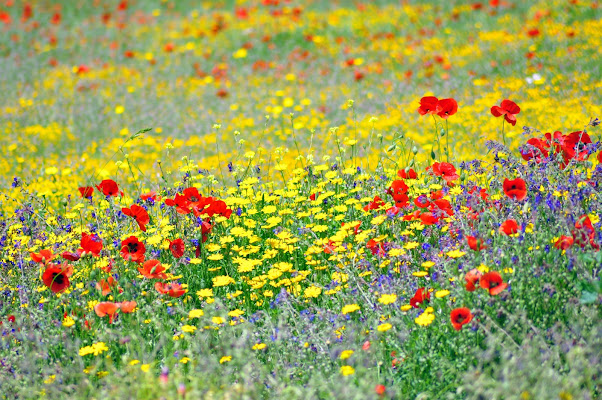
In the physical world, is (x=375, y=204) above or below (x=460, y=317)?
below

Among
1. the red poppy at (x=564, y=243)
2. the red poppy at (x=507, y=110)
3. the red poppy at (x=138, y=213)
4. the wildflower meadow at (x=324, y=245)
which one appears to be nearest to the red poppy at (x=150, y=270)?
the wildflower meadow at (x=324, y=245)

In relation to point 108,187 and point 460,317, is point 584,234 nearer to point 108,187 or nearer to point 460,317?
point 460,317

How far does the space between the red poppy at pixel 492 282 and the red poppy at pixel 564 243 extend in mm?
342

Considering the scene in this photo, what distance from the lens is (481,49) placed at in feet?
30.1

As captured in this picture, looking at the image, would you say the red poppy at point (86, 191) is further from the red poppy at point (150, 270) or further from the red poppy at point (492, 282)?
the red poppy at point (492, 282)

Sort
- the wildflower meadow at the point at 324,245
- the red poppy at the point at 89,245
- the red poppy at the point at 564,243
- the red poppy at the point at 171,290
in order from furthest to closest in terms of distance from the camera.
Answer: the red poppy at the point at 89,245
the red poppy at the point at 171,290
the red poppy at the point at 564,243
the wildflower meadow at the point at 324,245

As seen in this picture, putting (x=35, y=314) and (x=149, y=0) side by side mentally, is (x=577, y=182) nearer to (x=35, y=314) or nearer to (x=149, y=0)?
(x=35, y=314)

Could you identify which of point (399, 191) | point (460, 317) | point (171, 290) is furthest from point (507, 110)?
point (171, 290)

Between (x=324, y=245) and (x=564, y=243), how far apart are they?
1.24m

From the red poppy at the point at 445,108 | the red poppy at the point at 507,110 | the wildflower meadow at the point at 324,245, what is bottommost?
the wildflower meadow at the point at 324,245

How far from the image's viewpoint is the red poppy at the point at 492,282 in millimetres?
2475

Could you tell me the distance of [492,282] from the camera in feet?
8.25

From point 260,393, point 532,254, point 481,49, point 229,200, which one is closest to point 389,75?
point 481,49

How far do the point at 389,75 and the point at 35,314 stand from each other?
6810mm
